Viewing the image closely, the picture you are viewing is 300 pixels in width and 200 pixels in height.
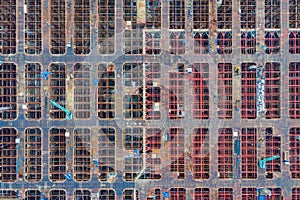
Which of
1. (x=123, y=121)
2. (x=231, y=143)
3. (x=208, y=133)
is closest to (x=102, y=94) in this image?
(x=123, y=121)

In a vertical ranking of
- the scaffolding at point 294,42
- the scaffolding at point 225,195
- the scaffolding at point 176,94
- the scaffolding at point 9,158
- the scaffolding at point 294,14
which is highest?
the scaffolding at point 294,14

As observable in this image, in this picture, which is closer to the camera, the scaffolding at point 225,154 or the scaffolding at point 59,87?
the scaffolding at point 59,87

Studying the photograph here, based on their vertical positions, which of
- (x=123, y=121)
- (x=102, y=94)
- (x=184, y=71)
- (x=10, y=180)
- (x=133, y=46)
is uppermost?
(x=133, y=46)

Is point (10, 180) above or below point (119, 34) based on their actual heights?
below

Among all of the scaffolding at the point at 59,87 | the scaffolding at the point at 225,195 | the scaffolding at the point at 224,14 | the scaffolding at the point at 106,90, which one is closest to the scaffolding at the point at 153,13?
the scaffolding at the point at 106,90

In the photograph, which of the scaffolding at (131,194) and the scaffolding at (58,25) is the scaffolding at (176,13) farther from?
the scaffolding at (131,194)

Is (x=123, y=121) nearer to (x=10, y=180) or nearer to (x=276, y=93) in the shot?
(x=10, y=180)

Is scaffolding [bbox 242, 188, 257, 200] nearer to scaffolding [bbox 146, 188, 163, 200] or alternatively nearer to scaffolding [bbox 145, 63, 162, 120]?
scaffolding [bbox 146, 188, 163, 200]

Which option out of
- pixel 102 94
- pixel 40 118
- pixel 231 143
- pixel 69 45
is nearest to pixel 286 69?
pixel 231 143
